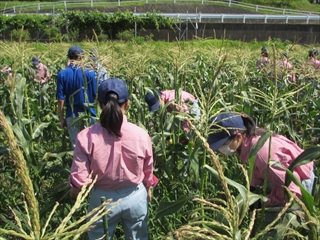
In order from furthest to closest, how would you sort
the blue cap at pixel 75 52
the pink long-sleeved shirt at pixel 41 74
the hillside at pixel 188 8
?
1. the hillside at pixel 188 8
2. the pink long-sleeved shirt at pixel 41 74
3. the blue cap at pixel 75 52

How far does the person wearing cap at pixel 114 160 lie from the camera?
230 centimetres

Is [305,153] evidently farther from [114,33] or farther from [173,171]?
[114,33]

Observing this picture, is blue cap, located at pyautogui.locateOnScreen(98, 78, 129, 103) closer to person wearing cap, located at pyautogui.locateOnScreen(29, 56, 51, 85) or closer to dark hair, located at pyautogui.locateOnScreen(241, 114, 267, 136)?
dark hair, located at pyautogui.locateOnScreen(241, 114, 267, 136)

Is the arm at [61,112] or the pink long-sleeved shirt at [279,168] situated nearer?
the pink long-sleeved shirt at [279,168]

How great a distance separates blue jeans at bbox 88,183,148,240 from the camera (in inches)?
94.8

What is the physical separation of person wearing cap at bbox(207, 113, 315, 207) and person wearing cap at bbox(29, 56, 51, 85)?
14.0 ft

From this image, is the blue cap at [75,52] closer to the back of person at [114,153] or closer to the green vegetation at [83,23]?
the back of person at [114,153]

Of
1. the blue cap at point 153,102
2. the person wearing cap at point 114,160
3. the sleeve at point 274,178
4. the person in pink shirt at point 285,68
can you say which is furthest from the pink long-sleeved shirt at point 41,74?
the sleeve at point 274,178

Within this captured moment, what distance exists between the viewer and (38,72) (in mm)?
6336

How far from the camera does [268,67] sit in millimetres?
5742

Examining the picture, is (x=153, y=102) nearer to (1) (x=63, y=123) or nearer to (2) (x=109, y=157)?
(1) (x=63, y=123)

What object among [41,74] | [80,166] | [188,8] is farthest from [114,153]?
[188,8]

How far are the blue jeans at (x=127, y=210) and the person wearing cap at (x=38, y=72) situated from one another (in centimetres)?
396

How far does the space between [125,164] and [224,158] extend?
1.90 m
